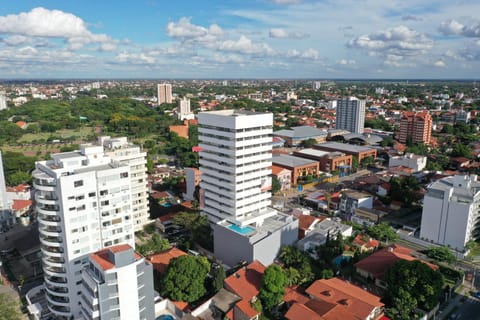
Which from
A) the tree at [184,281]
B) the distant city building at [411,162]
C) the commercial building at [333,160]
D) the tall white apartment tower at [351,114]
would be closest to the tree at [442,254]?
the tree at [184,281]

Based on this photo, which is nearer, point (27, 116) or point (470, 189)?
point (470, 189)

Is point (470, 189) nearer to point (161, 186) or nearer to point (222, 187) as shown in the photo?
point (222, 187)

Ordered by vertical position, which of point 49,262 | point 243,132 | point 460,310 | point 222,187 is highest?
point 243,132

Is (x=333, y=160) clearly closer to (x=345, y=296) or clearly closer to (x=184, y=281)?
(x=345, y=296)

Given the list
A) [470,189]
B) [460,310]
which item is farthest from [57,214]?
[470,189]

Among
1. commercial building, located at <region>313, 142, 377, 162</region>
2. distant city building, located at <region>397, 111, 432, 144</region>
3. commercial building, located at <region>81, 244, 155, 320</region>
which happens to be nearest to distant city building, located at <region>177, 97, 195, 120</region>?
commercial building, located at <region>313, 142, 377, 162</region>

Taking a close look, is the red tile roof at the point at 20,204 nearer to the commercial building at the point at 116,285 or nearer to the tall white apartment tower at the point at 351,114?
the commercial building at the point at 116,285

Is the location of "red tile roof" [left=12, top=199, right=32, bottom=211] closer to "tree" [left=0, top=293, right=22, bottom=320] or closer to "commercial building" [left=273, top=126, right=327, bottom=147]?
"tree" [left=0, top=293, right=22, bottom=320]
